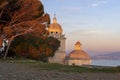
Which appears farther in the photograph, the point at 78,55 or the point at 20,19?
the point at 78,55

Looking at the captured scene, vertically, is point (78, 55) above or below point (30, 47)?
above

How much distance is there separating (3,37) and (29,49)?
926cm

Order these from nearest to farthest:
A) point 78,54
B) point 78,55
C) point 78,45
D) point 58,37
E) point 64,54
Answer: point 58,37 < point 64,54 < point 78,55 < point 78,54 < point 78,45

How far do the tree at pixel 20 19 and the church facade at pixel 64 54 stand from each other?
57.6 meters

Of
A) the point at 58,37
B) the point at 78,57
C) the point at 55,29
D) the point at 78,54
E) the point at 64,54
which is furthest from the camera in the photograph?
the point at 78,54

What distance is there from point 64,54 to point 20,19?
65.4 meters

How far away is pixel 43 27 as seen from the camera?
3812cm

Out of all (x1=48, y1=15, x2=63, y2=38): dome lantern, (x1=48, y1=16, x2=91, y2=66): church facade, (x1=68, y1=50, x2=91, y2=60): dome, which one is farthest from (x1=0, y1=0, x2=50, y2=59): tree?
(x1=68, y1=50, x2=91, y2=60): dome

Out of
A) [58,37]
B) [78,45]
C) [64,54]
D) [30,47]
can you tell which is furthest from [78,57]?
[30,47]

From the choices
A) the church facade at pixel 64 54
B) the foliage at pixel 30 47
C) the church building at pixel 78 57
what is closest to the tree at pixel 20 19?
the foliage at pixel 30 47

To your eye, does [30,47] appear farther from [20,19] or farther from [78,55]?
[78,55]

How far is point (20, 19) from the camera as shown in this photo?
37062 mm

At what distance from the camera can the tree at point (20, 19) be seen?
35094mm

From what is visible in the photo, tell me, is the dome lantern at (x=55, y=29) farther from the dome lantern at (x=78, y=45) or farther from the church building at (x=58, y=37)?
the dome lantern at (x=78, y=45)
